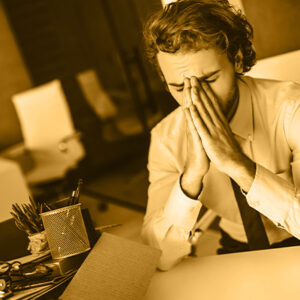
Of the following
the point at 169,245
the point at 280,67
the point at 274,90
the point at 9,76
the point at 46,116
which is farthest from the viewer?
the point at 9,76

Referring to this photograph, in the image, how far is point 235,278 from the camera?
938 millimetres

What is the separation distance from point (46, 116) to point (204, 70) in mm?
2841

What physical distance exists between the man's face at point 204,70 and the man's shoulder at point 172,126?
22 cm

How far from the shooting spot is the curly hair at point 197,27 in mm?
1093

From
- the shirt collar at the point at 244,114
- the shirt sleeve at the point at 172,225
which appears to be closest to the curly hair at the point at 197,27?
the shirt collar at the point at 244,114

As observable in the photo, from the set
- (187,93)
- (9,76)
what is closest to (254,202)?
(187,93)

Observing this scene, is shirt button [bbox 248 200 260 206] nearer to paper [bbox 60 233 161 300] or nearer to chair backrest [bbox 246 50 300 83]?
paper [bbox 60 233 161 300]

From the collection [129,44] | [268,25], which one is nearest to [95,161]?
[129,44]

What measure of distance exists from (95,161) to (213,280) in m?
2.99

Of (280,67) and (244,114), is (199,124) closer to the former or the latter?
(244,114)

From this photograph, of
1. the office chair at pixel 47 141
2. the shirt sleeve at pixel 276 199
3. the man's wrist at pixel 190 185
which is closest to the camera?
the shirt sleeve at pixel 276 199

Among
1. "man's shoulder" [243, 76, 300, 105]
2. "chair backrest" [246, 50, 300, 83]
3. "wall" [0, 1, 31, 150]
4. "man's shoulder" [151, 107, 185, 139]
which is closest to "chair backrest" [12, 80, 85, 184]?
"wall" [0, 1, 31, 150]

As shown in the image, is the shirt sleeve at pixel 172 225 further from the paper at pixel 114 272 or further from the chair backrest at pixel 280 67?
the chair backrest at pixel 280 67

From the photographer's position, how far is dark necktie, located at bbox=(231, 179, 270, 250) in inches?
46.3
